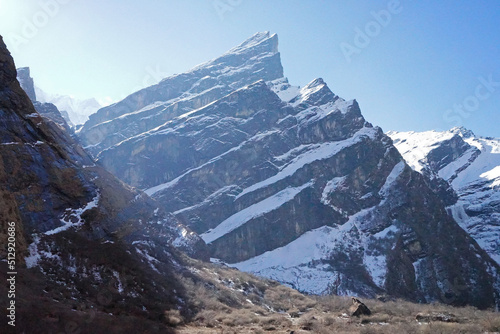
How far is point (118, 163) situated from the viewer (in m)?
133

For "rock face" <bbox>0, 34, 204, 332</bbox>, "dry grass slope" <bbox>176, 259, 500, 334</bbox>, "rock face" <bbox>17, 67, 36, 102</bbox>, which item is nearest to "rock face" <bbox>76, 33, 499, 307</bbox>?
"rock face" <bbox>17, 67, 36, 102</bbox>

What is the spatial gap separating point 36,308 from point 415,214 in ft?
344

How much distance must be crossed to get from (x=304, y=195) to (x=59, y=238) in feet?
289

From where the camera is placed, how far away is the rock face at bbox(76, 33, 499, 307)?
299 ft

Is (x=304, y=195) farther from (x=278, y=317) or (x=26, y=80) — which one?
(x=26, y=80)

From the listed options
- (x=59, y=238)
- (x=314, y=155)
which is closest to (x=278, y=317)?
(x=59, y=238)

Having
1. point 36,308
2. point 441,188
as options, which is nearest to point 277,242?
point 441,188

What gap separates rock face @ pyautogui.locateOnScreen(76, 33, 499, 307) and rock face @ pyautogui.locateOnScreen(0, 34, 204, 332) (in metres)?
53.4

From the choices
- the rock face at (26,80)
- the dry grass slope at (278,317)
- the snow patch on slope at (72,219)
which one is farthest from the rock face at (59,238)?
the rock face at (26,80)

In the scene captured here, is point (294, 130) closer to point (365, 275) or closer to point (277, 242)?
point (277, 242)

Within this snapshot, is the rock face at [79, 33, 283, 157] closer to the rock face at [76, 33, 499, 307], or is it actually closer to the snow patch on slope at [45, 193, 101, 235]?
the rock face at [76, 33, 499, 307]

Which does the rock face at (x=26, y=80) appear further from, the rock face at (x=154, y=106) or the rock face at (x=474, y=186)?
the rock face at (x=474, y=186)

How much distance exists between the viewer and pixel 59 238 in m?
31.1

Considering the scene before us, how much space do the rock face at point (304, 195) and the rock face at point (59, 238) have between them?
5341cm
